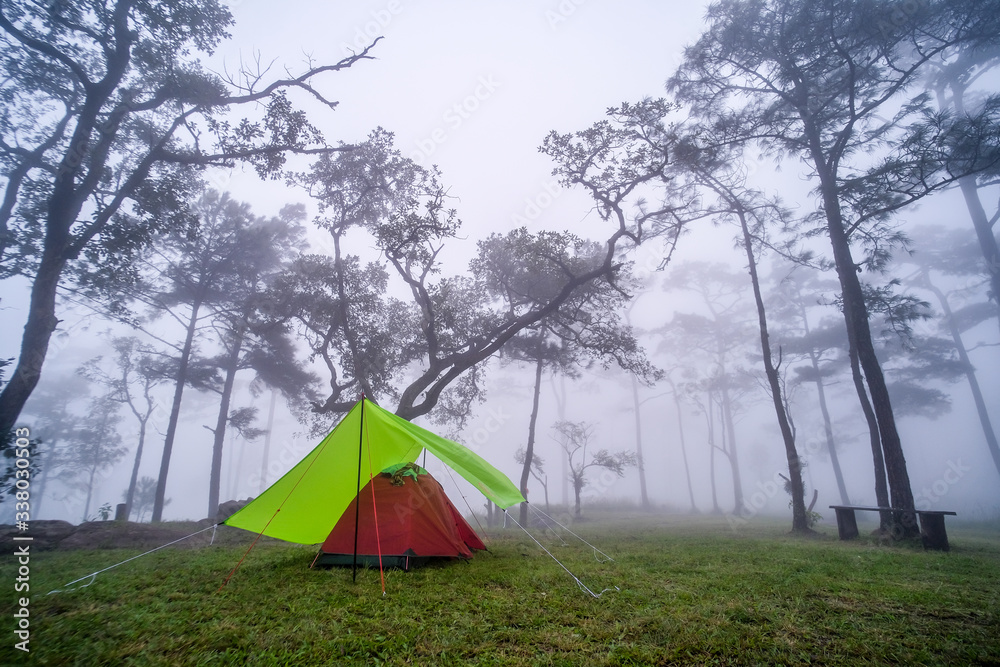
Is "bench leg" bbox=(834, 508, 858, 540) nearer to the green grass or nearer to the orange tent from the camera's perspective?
the green grass

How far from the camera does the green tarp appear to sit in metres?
5.84

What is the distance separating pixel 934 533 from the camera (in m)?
8.03

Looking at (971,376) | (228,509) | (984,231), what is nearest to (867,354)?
(228,509)

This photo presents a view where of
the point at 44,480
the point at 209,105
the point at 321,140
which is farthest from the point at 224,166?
the point at 44,480

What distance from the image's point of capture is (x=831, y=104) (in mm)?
12180

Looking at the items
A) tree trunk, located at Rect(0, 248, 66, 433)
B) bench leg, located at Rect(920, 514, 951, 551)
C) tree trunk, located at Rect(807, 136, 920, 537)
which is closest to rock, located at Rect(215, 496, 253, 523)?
tree trunk, located at Rect(0, 248, 66, 433)

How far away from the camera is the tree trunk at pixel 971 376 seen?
2050cm

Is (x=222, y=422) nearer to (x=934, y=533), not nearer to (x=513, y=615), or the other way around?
(x=513, y=615)

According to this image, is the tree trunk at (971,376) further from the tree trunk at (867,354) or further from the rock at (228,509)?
the rock at (228,509)

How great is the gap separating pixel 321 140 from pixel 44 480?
40.5 metres

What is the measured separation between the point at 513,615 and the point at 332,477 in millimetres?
3407

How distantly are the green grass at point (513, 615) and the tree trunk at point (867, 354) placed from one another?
3399 mm

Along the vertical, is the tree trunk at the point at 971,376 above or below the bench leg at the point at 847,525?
above

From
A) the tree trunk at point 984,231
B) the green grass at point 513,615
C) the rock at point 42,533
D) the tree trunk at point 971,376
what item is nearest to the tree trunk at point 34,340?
the rock at point 42,533
